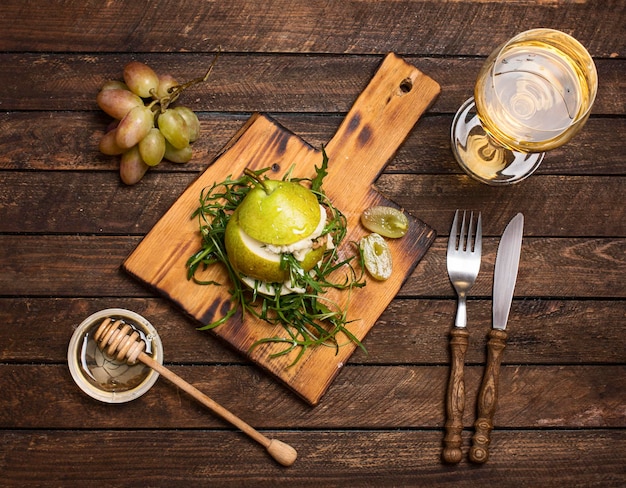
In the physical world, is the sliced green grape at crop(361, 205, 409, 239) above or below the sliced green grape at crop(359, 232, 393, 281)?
above

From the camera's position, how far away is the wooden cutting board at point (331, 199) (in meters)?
1.14

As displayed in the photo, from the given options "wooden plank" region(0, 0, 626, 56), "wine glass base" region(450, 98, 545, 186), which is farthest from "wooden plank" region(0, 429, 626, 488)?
"wooden plank" region(0, 0, 626, 56)

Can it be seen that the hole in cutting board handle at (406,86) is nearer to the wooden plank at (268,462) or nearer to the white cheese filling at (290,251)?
the white cheese filling at (290,251)

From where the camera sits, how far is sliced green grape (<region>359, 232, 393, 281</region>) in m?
1.14

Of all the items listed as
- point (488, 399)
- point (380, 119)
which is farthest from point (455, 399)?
point (380, 119)

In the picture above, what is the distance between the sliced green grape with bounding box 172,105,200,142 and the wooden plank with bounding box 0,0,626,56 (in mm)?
140

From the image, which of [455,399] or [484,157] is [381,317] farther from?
[484,157]

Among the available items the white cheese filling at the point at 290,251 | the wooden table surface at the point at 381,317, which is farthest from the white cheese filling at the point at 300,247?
the wooden table surface at the point at 381,317

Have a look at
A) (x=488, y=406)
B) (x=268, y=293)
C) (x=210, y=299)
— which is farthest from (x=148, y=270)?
(x=488, y=406)

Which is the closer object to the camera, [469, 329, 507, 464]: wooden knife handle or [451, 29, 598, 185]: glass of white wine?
[451, 29, 598, 185]: glass of white wine

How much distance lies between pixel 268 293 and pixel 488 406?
44 centimetres

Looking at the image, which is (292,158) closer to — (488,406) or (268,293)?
(268,293)

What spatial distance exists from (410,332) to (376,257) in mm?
163

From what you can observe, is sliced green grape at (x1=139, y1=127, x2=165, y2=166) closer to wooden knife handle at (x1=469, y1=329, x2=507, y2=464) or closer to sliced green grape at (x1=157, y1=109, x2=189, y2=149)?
sliced green grape at (x1=157, y1=109, x2=189, y2=149)
